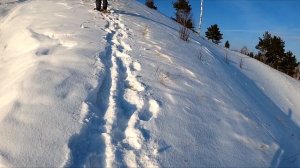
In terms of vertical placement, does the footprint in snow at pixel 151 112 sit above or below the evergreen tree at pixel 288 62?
above

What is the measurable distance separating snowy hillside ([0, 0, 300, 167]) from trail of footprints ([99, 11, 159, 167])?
0.01 m

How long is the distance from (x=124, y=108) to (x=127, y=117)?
234 mm

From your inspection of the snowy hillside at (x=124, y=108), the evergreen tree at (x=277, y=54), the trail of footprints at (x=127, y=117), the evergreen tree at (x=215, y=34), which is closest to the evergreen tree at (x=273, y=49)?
the evergreen tree at (x=277, y=54)

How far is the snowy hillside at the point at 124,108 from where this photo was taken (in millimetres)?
3160

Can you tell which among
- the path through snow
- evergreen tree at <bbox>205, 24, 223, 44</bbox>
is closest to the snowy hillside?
the path through snow

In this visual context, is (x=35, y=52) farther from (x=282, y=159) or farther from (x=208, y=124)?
(x=282, y=159)

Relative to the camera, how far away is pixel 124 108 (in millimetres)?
4090

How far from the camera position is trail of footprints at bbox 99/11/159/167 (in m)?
3.13

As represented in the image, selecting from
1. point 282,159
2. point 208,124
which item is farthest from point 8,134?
point 282,159

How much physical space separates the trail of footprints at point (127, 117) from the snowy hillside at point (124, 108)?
1 centimetres

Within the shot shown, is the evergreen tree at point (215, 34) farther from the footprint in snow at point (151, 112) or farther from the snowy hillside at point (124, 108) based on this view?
the footprint in snow at point (151, 112)

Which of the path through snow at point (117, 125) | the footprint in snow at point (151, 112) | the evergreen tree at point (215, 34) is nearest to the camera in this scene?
the path through snow at point (117, 125)

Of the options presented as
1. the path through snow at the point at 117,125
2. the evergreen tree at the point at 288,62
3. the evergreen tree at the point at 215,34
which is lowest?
the evergreen tree at the point at 288,62

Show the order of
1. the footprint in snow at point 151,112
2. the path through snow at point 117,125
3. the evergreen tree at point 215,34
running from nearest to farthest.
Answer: the path through snow at point 117,125, the footprint in snow at point 151,112, the evergreen tree at point 215,34
